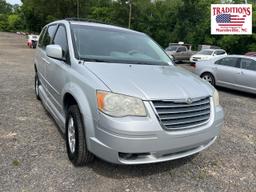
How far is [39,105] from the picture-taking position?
20.4ft

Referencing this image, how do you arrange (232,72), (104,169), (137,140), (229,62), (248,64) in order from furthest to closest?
(229,62) < (232,72) < (248,64) < (104,169) < (137,140)

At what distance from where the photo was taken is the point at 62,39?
4.38 metres

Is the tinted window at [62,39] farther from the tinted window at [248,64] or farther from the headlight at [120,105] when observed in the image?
the tinted window at [248,64]

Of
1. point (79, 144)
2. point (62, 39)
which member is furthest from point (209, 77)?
point (79, 144)

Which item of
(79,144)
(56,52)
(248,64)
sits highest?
(56,52)

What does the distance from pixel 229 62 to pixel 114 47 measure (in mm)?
7152

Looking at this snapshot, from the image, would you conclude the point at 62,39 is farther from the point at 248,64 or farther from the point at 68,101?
the point at 248,64

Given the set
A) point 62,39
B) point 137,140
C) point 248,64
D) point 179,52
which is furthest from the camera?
point 179,52

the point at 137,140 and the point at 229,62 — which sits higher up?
the point at 229,62

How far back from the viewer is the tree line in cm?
3136

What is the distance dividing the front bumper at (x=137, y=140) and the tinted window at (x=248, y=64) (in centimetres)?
723

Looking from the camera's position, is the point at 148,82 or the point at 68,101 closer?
the point at 148,82

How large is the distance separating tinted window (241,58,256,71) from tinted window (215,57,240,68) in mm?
178

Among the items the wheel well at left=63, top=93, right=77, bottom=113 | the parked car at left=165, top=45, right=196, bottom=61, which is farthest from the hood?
the parked car at left=165, top=45, right=196, bottom=61
